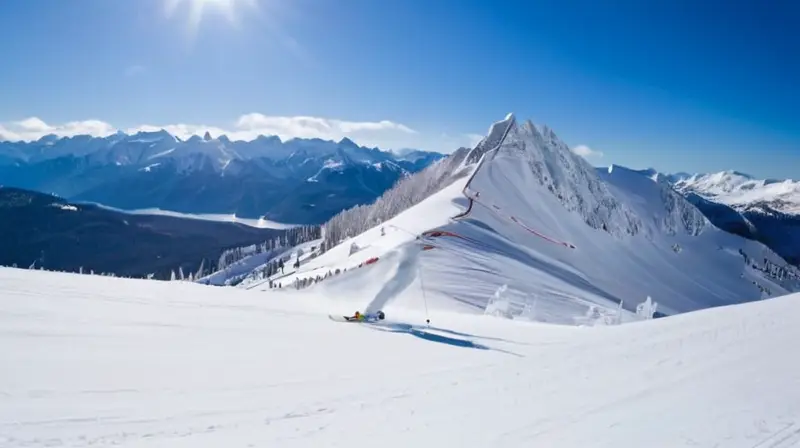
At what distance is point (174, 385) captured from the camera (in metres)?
16.2

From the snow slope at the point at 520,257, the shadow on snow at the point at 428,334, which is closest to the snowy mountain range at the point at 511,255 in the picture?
the snow slope at the point at 520,257

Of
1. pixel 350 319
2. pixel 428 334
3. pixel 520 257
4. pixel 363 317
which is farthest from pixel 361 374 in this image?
pixel 520 257

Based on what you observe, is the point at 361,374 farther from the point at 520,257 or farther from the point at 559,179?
the point at 559,179

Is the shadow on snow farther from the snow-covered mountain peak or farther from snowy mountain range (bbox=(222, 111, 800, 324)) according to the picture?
the snow-covered mountain peak

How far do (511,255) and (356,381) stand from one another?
6833cm

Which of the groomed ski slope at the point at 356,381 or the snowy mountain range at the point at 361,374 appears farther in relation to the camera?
the snowy mountain range at the point at 361,374

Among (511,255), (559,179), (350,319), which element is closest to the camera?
(350,319)

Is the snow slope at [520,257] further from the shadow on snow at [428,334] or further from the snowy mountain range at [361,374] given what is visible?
the snowy mountain range at [361,374]

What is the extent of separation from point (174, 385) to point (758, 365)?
25.6m

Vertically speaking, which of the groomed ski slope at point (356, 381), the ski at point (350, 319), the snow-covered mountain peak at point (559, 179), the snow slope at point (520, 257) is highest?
the snow-covered mountain peak at point (559, 179)

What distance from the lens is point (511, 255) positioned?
83625 mm

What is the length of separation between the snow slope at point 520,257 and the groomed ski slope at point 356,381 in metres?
14.1

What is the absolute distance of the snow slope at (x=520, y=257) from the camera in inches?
2265

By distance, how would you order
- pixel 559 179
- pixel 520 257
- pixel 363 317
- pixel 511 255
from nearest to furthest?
1. pixel 363 317
2. pixel 511 255
3. pixel 520 257
4. pixel 559 179
